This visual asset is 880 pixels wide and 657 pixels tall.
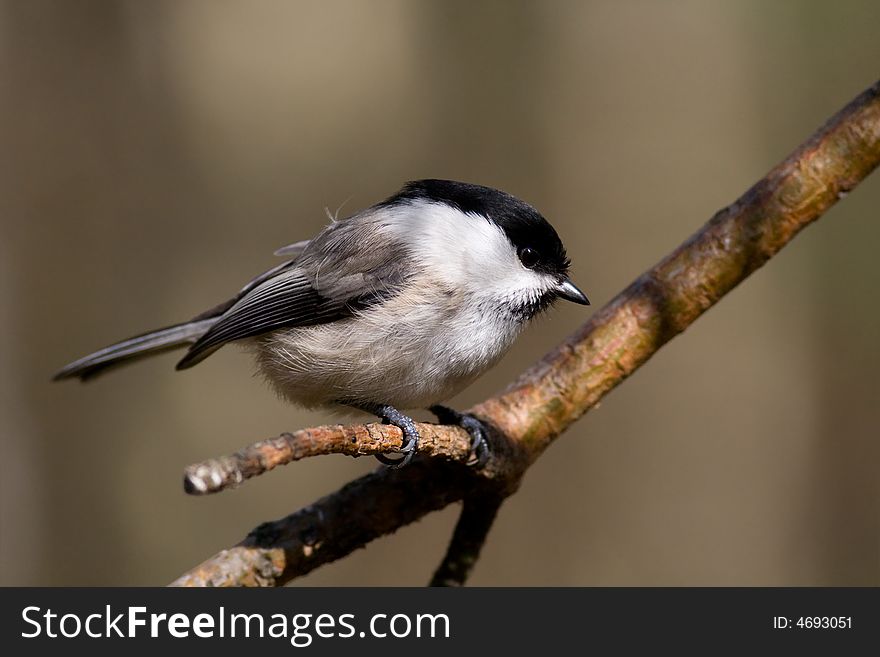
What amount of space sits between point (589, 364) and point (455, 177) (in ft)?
9.08

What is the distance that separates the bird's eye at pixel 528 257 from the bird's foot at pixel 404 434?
1.96 feet

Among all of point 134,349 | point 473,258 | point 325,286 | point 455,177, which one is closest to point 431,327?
point 473,258

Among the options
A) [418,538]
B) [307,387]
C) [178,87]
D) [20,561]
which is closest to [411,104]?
[178,87]

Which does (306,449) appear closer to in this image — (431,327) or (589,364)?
(431,327)

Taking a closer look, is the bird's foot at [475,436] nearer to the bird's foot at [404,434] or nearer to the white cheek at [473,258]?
the bird's foot at [404,434]

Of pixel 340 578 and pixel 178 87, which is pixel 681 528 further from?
pixel 178 87

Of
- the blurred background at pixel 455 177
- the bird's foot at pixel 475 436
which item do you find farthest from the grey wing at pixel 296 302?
the blurred background at pixel 455 177

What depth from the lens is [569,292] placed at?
8.56ft

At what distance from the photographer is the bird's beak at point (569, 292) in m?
2.60

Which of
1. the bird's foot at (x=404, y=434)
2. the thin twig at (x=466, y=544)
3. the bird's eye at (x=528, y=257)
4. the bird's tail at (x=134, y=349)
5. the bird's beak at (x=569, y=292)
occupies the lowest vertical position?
the thin twig at (x=466, y=544)

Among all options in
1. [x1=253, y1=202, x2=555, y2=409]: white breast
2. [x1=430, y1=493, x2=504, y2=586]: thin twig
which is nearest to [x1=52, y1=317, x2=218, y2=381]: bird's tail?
[x1=253, y1=202, x2=555, y2=409]: white breast

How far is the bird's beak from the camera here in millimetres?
2604

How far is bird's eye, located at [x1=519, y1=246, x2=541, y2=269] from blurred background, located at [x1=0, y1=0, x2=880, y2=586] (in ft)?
7.07

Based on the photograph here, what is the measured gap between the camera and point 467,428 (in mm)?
2383
